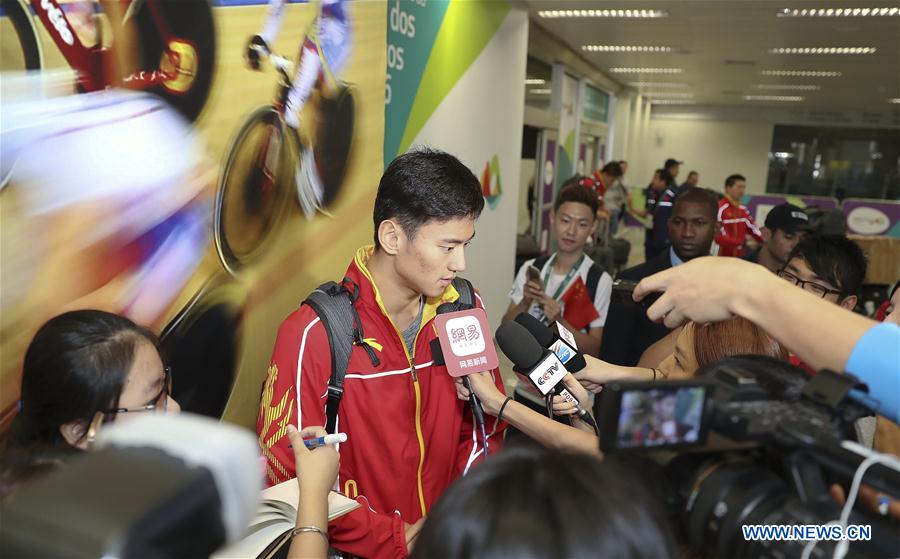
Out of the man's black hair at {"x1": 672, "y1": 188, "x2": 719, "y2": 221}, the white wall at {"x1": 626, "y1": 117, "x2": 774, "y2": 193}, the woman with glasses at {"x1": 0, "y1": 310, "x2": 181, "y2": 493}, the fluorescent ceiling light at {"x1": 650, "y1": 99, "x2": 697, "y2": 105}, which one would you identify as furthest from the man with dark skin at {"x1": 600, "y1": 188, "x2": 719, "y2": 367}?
the white wall at {"x1": 626, "y1": 117, "x2": 774, "y2": 193}

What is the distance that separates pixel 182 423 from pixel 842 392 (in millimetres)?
664

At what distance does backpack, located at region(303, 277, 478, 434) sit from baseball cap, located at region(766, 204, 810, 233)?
238cm

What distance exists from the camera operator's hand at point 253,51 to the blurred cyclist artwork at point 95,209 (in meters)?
0.37

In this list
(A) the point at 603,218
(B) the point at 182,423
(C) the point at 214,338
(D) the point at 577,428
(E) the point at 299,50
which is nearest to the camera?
(B) the point at 182,423

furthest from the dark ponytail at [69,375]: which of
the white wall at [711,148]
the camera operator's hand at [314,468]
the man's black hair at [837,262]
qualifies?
the white wall at [711,148]

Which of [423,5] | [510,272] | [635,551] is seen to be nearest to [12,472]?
[635,551]

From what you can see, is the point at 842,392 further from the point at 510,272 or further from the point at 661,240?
the point at 661,240

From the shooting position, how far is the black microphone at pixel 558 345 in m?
1.52

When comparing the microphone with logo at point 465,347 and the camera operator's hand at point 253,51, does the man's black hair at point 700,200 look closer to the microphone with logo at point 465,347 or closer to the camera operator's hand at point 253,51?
the microphone with logo at point 465,347

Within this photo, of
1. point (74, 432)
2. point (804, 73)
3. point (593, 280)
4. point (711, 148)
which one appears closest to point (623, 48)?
point (804, 73)

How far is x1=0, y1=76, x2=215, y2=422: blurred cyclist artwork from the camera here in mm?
1356

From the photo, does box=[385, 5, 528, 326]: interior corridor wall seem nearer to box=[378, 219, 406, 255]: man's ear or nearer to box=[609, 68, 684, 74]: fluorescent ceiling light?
box=[378, 219, 406, 255]: man's ear

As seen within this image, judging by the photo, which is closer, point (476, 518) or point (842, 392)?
point (476, 518)

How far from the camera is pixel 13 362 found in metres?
1.38
